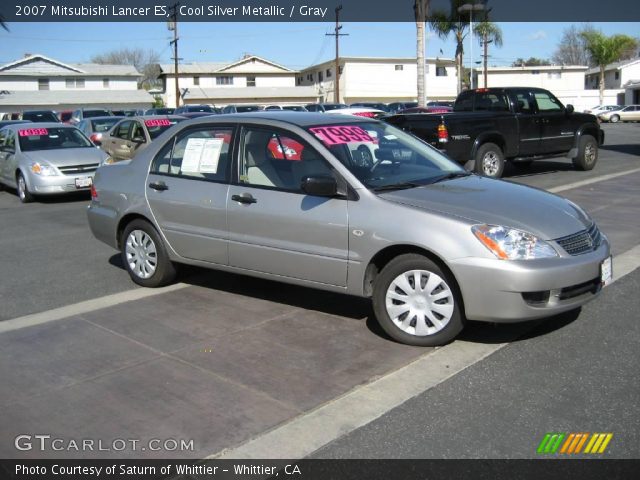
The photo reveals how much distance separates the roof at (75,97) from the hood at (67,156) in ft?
150

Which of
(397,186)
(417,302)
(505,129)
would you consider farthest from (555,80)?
(417,302)

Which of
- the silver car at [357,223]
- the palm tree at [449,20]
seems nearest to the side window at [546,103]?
the silver car at [357,223]

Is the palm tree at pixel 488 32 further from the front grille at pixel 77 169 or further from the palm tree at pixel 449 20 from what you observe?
the front grille at pixel 77 169

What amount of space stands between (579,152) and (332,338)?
12020 millimetres

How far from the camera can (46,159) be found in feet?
43.8

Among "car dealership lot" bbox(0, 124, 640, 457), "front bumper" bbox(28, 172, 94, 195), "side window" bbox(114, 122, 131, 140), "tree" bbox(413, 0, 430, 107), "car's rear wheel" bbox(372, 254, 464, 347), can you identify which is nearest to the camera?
"car dealership lot" bbox(0, 124, 640, 457)

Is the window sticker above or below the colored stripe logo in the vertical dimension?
Answer: above

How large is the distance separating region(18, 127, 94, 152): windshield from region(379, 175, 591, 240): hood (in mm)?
10752

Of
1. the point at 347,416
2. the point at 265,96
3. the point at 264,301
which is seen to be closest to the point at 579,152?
→ the point at 264,301

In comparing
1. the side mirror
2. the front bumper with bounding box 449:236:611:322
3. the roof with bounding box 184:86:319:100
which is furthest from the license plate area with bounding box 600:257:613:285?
the roof with bounding box 184:86:319:100

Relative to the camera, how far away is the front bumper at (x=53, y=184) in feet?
42.9

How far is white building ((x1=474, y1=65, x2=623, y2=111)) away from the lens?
65.2 meters

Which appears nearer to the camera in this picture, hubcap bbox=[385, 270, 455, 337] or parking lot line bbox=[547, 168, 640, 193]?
hubcap bbox=[385, 270, 455, 337]

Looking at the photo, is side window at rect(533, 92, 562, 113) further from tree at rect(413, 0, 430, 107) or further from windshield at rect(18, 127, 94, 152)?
tree at rect(413, 0, 430, 107)
